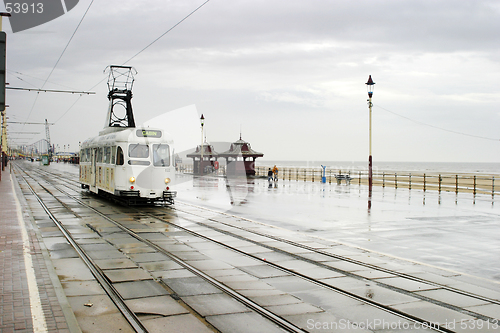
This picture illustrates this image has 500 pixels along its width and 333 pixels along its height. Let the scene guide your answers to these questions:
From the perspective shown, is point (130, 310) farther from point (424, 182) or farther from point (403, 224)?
point (424, 182)

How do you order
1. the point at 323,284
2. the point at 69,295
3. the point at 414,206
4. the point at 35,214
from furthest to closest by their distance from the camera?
1. the point at 414,206
2. the point at 35,214
3. the point at 323,284
4. the point at 69,295

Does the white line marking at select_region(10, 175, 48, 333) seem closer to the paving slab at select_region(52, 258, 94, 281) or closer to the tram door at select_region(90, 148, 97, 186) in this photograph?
the paving slab at select_region(52, 258, 94, 281)

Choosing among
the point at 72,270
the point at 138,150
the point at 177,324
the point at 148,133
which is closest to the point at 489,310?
the point at 177,324

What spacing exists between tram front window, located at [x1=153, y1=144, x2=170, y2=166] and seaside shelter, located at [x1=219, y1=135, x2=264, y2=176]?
27554 mm

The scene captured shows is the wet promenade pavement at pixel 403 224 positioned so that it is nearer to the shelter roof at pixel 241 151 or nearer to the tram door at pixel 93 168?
the tram door at pixel 93 168

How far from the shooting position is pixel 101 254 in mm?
9367

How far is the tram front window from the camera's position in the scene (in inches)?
720

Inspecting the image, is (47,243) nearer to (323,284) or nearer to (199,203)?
(323,284)

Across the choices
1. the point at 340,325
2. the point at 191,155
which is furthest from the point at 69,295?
the point at 191,155

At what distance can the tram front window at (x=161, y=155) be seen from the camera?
720 inches

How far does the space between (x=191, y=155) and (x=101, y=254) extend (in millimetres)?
44046

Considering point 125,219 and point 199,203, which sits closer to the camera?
point 125,219

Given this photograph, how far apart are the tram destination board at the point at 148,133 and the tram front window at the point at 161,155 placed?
0.48 metres

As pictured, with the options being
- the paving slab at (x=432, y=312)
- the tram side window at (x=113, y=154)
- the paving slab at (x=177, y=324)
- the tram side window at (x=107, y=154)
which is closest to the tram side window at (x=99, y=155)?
the tram side window at (x=107, y=154)
